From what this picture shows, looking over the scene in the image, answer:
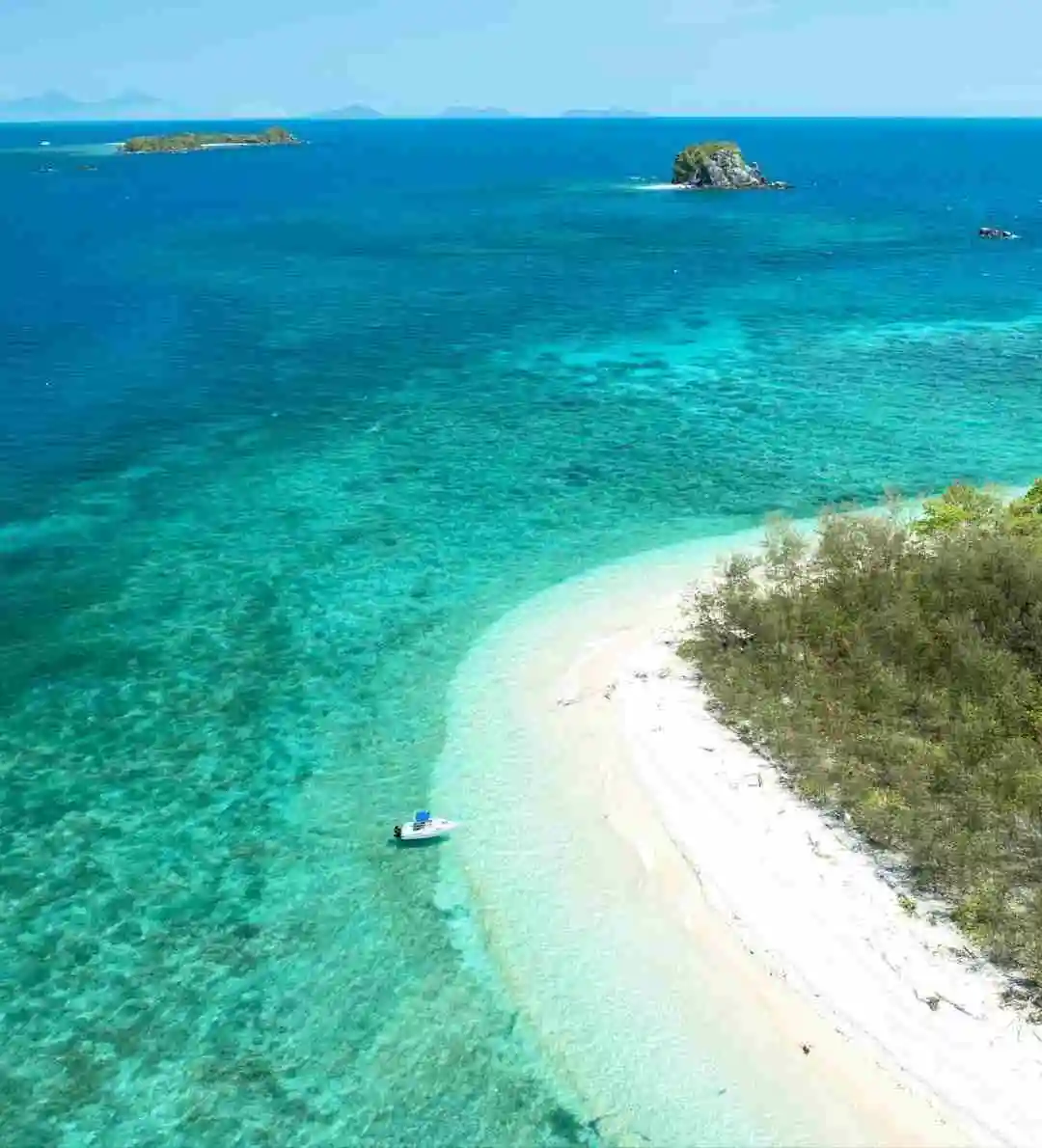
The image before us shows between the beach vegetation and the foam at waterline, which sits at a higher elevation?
the beach vegetation

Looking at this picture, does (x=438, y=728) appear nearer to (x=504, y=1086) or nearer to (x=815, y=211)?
(x=504, y=1086)

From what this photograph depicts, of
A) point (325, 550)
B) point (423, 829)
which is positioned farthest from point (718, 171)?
point (423, 829)

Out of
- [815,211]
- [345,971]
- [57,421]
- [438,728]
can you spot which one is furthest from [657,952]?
[815,211]

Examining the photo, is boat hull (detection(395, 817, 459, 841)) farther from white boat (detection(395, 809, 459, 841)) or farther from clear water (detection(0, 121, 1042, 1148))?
clear water (detection(0, 121, 1042, 1148))

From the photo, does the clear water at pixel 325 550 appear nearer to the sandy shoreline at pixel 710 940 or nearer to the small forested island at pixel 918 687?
the sandy shoreline at pixel 710 940

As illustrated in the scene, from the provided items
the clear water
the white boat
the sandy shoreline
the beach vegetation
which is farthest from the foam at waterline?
the beach vegetation
